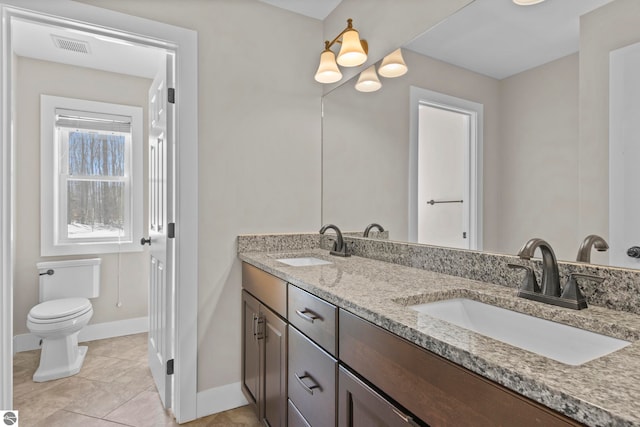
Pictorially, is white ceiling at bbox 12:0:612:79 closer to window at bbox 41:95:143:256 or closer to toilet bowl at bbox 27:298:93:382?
window at bbox 41:95:143:256

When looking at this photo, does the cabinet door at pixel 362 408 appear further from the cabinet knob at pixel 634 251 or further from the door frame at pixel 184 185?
the door frame at pixel 184 185

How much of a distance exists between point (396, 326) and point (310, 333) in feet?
1.59

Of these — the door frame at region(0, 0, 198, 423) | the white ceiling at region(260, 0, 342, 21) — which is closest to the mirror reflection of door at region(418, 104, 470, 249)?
the white ceiling at region(260, 0, 342, 21)

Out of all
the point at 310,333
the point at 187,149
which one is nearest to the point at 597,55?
the point at 310,333

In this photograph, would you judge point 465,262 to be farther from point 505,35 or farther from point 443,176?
point 505,35

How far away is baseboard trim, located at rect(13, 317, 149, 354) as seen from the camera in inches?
107

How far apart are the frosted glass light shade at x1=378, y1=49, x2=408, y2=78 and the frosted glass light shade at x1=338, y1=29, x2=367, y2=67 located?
14 cm

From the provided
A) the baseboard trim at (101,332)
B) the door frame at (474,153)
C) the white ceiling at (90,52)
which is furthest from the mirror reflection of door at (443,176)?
the baseboard trim at (101,332)

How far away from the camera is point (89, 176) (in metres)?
3.05

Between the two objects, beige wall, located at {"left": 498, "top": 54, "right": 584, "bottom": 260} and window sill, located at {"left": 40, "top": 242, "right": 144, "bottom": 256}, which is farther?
window sill, located at {"left": 40, "top": 242, "right": 144, "bottom": 256}

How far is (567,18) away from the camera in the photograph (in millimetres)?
1031

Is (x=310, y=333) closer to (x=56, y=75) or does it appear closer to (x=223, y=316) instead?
(x=223, y=316)

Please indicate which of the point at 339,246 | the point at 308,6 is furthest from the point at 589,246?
the point at 308,6

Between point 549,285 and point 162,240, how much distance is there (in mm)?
1880
